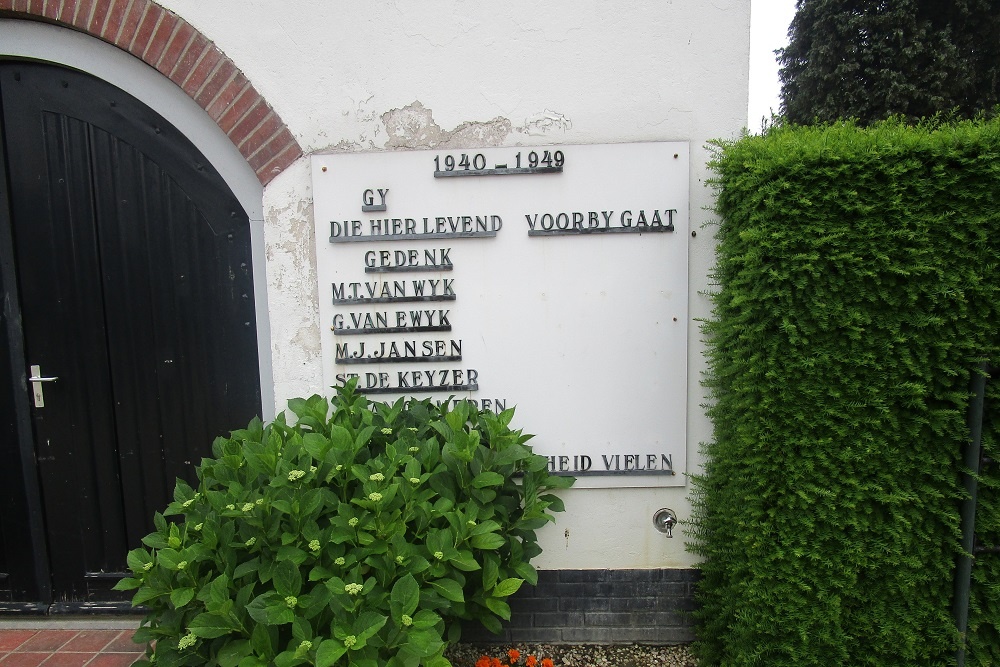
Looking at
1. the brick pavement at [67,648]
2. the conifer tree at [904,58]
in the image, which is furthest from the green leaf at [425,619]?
the conifer tree at [904,58]

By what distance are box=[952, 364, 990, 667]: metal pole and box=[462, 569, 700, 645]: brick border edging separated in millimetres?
1084

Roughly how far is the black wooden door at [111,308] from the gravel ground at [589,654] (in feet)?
5.61

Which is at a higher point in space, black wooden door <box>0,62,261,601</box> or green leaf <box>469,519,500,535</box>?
black wooden door <box>0,62,261,601</box>

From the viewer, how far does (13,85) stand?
289 cm

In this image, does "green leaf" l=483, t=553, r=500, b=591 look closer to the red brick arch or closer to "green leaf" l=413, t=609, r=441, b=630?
"green leaf" l=413, t=609, r=441, b=630

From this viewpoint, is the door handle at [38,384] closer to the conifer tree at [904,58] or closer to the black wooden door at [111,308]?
the black wooden door at [111,308]

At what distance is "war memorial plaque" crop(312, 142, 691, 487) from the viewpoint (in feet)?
8.59

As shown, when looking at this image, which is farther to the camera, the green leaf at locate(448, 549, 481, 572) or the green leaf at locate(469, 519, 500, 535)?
the green leaf at locate(469, 519, 500, 535)

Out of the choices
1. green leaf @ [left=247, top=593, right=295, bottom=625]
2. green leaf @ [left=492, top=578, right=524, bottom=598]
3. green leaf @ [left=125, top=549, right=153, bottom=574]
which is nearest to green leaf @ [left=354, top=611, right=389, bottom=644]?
green leaf @ [left=247, top=593, right=295, bottom=625]

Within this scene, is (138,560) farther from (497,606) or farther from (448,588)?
(497,606)

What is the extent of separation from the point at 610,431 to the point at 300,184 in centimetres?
198

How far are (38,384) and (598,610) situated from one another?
130 inches

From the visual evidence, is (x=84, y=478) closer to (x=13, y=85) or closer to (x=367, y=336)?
(x=367, y=336)

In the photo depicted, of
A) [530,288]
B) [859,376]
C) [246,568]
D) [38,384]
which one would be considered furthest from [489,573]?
[38,384]
